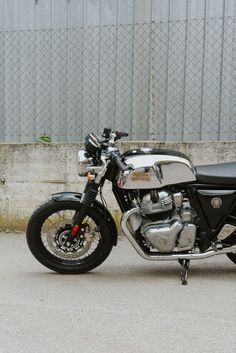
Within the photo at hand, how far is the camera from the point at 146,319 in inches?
134

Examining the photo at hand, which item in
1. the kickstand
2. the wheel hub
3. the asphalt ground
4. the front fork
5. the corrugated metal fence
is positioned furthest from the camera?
the corrugated metal fence

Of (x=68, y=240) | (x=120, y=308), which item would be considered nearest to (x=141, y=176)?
(x=68, y=240)

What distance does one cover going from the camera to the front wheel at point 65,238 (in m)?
4.31

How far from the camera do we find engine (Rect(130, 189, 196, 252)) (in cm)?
407

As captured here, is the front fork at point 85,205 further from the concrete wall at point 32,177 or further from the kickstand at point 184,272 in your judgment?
the concrete wall at point 32,177

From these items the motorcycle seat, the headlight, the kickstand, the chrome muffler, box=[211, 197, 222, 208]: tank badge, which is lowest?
the kickstand

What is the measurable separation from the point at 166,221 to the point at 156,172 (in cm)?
44

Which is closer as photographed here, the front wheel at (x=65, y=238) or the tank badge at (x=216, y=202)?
the tank badge at (x=216, y=202)

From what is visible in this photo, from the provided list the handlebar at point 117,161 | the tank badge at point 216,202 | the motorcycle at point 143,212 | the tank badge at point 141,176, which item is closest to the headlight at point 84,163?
the motorcycle at point 143,212

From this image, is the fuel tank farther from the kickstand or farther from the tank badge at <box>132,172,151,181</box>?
the kickstand

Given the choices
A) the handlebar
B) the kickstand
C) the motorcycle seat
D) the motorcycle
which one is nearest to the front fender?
the motorcycle

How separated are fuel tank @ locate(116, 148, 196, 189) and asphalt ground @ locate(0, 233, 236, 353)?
34.9 inches

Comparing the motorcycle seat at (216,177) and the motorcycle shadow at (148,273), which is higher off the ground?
the motorcycle seat at (216,177)

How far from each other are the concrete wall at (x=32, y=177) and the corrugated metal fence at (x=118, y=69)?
595mm
